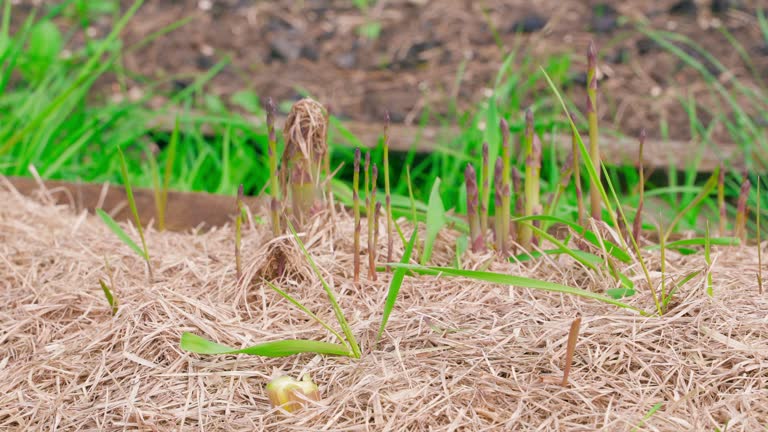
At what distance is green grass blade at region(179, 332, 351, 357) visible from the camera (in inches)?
42.4

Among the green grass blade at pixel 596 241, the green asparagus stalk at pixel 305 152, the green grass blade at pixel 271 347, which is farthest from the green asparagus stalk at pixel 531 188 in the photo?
the green grass blade at pixel 271 347

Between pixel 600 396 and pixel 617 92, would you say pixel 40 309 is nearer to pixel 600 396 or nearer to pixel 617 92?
pixel 600 396

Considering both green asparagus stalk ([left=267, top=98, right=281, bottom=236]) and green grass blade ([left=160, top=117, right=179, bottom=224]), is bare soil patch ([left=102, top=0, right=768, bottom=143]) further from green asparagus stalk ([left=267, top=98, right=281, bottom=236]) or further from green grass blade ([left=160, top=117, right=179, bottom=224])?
green asparagus stalk ([left=267, top=98, right=281, bottom=236])

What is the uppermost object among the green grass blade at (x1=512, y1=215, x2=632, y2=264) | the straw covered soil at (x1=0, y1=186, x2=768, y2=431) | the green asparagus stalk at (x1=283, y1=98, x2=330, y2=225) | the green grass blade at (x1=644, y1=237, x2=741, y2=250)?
the green asparagus stalk at (x1=283, y1=98, x2=330, y2=225)

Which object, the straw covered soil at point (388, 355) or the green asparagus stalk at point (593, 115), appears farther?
the green asparagus stalk at point (593, 115)

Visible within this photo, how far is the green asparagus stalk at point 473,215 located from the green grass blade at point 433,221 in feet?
0.21

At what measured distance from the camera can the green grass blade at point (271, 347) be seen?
1.08m

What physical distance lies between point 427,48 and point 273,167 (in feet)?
6.43

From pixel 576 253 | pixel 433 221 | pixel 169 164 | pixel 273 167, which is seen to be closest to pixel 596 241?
pixel 576 253

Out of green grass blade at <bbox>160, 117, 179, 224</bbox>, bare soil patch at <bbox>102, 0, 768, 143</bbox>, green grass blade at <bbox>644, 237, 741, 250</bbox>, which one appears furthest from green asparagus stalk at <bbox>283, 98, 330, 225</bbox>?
bare soil patch at <bbox>102, 0, 768, 143</bbox>

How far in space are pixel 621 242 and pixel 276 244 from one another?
1.97 feet

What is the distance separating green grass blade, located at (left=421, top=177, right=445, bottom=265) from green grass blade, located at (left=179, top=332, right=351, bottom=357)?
0.34m

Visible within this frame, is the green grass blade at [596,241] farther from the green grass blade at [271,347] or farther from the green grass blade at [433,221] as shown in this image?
the green grass blade at [271,347]

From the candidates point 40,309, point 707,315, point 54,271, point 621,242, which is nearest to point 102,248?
point 54,271
